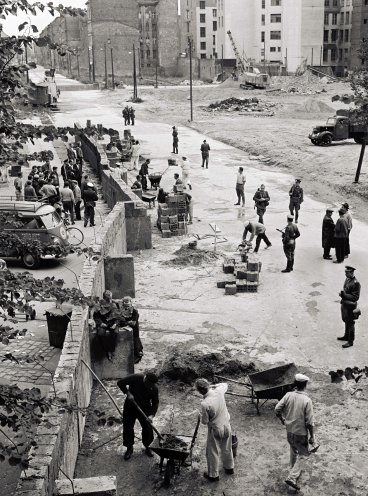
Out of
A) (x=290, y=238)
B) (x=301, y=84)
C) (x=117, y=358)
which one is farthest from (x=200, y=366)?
(x=301, y=84)

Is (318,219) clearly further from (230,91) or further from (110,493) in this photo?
(230,91)

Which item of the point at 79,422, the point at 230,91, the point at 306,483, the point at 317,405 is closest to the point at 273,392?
the point at 317,405

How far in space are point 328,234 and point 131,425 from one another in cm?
1069

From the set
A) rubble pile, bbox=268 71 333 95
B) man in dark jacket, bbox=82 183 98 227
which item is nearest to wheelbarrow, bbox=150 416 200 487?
man in dark jacket, bbox=82 183 98 227

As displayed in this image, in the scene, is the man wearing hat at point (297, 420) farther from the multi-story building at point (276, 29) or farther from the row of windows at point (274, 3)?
the row of windows at point (274, 3)

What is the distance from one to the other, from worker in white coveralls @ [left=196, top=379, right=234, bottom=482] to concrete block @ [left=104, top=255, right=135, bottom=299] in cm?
692

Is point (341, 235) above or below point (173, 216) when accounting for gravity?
above

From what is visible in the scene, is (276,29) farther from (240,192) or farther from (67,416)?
(67,416)

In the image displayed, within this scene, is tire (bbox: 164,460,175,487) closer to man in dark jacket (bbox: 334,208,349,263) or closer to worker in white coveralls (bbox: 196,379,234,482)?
worker in white coveralls (bbox: 196,379,234,482)

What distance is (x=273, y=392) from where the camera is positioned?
9.70 m

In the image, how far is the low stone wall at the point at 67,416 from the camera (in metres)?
6.36

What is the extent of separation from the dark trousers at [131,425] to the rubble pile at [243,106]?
188ft

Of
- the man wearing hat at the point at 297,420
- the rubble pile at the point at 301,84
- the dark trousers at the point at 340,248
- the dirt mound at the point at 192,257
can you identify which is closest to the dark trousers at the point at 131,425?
the man wearing hat at the point at 297,420

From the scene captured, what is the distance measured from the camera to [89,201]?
2066cm
